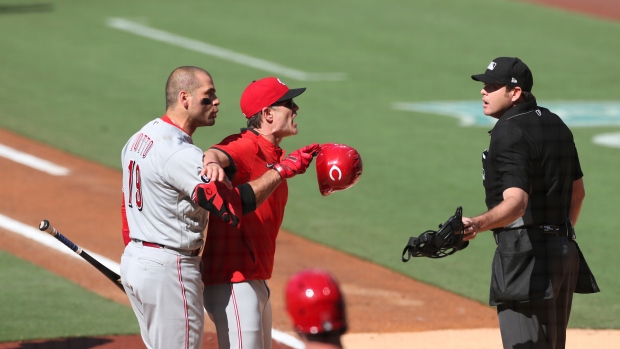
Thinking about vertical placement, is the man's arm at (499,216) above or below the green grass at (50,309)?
above

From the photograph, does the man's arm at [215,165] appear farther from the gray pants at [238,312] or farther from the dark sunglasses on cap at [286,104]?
the gray pants at [238,312]

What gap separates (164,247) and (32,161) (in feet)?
27.0

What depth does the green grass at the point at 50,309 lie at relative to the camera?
26.2ft

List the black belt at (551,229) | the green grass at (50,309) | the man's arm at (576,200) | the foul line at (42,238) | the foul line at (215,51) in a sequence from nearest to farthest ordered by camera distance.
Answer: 1. the black belt at (551,229)
2. the man's arm at (576,200)
3. the green grass at (50,309)
4. the foul line at (42,238)
5. the foul line at (215,51)

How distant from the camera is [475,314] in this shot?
8.53 m

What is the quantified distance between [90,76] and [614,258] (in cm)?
997

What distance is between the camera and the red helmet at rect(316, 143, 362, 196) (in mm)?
5562

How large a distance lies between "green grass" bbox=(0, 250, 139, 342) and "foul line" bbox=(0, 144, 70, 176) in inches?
125

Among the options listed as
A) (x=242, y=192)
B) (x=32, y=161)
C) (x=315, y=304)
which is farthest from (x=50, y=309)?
(x=315, y=304)

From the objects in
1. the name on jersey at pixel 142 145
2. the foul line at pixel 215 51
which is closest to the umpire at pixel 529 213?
the name on jersey at pixel 142 145

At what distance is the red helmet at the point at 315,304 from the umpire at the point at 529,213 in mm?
1812

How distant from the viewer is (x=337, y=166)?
219 inches

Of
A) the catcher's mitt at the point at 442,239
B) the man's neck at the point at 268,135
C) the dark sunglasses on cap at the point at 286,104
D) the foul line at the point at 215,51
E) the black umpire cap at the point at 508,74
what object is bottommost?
the catcher's mitt at the point at 442,239

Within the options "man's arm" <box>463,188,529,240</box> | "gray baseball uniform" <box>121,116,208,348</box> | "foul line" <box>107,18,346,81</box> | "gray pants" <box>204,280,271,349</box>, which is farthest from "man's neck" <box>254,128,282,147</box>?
"foul line" <box>107,18,346,81</box>
